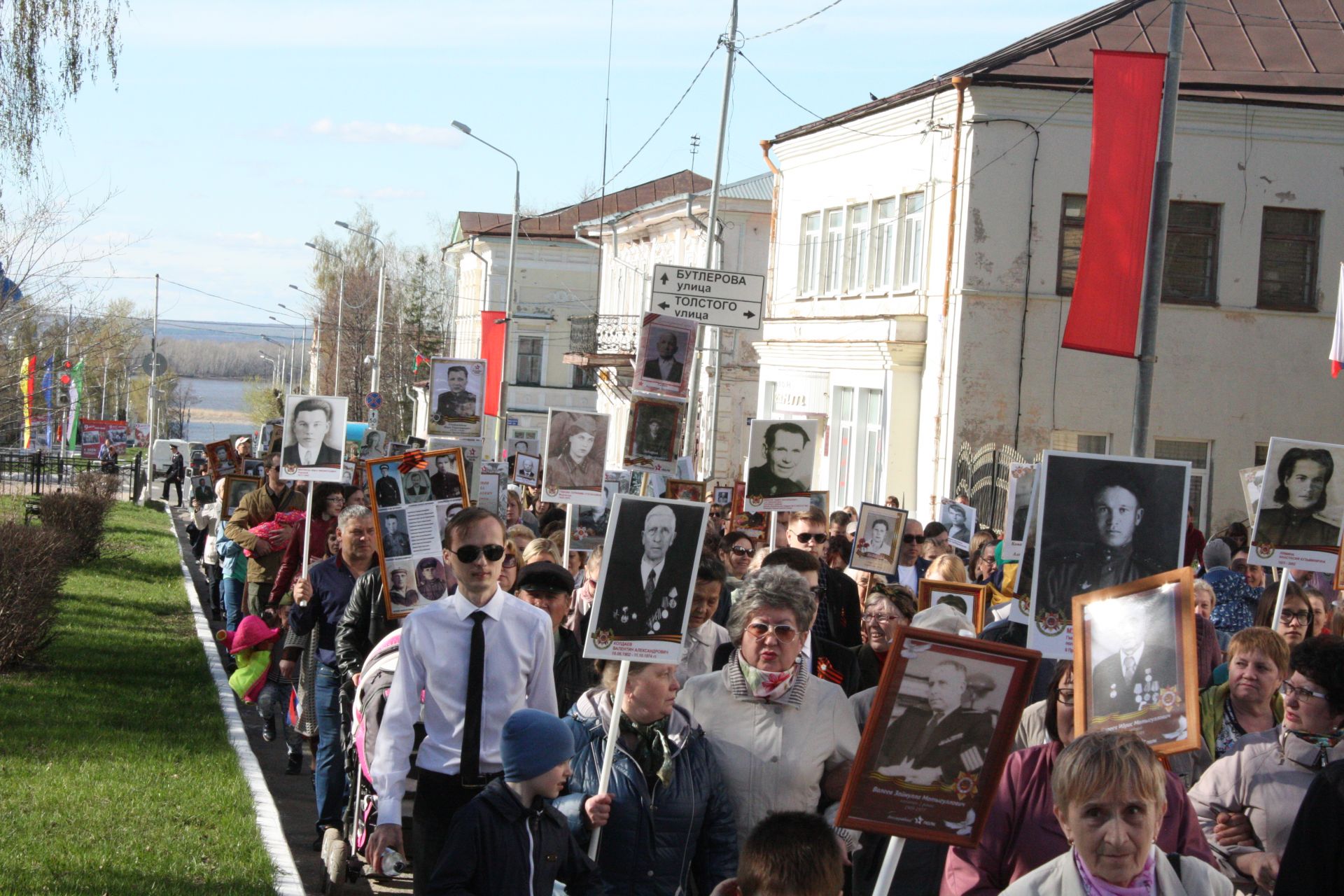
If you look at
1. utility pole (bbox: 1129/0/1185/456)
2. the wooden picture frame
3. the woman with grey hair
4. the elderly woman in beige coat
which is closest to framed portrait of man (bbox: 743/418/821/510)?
utility pole (bbox: 1129/0/1185/456)

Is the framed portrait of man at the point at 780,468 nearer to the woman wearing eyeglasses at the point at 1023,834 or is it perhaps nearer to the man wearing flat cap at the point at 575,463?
the man wearing flat cap at the point at 575,463

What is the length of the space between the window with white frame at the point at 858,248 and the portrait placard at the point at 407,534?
2202 centimetres

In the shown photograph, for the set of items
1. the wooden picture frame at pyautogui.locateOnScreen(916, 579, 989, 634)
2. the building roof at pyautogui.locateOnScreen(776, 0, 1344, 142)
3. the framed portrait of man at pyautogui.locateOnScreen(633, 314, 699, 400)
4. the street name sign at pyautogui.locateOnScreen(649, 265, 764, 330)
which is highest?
the building roof at pyautogui.locateOnScreen(776, 0, 1344, 142)

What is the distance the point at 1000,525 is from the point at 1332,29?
11.7 meters

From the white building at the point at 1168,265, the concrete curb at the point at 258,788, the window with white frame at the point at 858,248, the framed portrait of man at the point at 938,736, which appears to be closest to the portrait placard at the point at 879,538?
the concrete curb at the point at 258,788

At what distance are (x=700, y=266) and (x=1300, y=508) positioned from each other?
31.8 m

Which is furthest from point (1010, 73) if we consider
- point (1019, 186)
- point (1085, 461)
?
point (1085, 461)

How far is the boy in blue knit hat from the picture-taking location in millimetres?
4648

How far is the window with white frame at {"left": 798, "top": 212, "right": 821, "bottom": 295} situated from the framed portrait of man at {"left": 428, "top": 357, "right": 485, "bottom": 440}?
16.7 meters

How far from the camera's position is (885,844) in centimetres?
621

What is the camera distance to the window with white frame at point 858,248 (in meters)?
30.5

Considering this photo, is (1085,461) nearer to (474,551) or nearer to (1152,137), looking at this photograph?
(474,551)

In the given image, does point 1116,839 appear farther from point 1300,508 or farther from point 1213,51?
point 1213,51

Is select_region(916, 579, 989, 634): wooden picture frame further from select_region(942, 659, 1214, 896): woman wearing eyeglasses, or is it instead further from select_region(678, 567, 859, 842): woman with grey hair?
select_region(942, 659, 1214, 896): woman wearing eyeglasses
